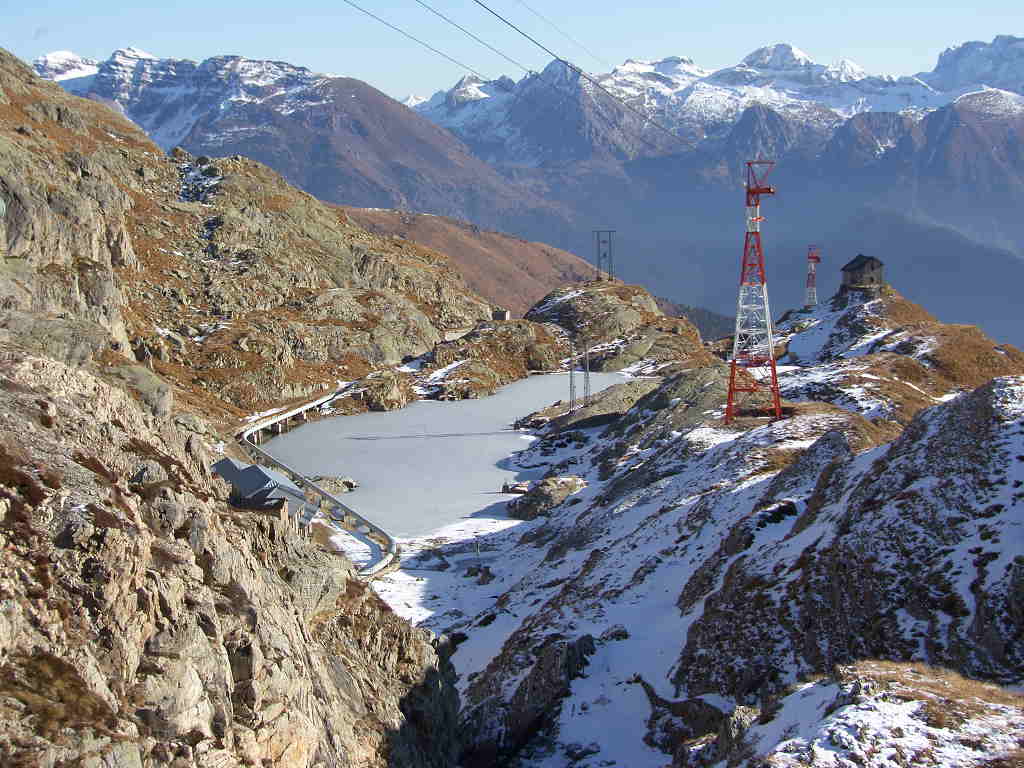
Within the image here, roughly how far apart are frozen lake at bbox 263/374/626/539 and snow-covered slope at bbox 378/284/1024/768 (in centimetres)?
1839

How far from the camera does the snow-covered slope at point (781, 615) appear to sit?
68.6ft

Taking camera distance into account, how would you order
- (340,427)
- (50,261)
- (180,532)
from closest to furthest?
(180,532)
(50,261)
(340,427)

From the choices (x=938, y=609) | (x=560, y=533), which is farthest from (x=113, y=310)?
(x=938, y=609)

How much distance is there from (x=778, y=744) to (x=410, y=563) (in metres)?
42.1

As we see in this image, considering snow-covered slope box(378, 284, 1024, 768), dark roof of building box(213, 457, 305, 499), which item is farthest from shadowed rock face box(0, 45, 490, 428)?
snow-covered slope box(378, 284, 1024, 768)

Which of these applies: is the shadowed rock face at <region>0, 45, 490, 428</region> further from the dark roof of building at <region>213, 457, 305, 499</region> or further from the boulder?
the boulder

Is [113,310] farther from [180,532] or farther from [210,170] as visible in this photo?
[180,532]

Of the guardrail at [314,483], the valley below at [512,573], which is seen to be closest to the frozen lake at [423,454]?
the valley below at [512,573]

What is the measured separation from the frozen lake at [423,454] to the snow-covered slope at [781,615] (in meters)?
18.4

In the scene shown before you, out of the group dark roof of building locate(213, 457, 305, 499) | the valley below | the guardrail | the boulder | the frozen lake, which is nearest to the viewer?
the valley below

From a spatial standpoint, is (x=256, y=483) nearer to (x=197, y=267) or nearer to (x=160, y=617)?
(x=160, y=617)

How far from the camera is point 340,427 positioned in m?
101

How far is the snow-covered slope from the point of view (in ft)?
68.6

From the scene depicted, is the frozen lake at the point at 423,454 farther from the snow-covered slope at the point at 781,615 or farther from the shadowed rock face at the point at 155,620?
the shadowed rock face at the point at 155,620
